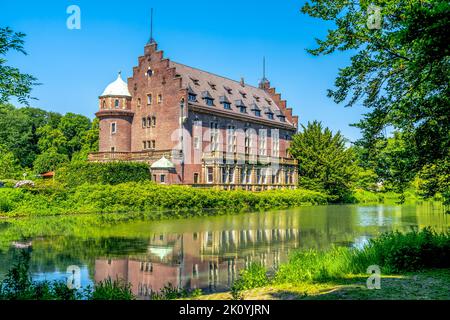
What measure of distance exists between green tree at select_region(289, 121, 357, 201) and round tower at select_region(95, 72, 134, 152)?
2044 cm

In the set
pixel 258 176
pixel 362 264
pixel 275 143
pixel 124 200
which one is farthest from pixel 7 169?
pixel 362 264

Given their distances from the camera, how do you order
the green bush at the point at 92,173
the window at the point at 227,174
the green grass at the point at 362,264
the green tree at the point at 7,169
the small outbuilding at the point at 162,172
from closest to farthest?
1. the green grass at the point at 362,264
2. the green bush at the point at 92,173
3. the small outbuilding at the point at 162,172
4. the window at the point at 227,174
5. the green tree at the point at 7,169

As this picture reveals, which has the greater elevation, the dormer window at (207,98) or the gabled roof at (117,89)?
the gabled roof at (117,89)

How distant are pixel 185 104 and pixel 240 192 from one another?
9.39m

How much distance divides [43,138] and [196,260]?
54355mm

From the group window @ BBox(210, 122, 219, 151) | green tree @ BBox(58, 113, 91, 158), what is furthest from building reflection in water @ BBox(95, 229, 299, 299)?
green tree @ BBox(58, 113, 91, 158)

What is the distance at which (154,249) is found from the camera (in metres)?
15.1

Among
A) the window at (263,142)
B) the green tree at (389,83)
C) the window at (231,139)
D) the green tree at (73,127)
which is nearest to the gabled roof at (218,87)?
the window at (231,139)

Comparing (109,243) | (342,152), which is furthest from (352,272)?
(342,152)

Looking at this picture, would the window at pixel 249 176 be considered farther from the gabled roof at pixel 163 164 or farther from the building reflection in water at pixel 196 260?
the building reflection in water at pixel 196 260

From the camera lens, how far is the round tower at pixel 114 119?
4288cm

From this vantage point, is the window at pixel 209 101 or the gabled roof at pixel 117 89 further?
the window at pixel 209 101

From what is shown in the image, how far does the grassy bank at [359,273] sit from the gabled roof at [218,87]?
105 feet
